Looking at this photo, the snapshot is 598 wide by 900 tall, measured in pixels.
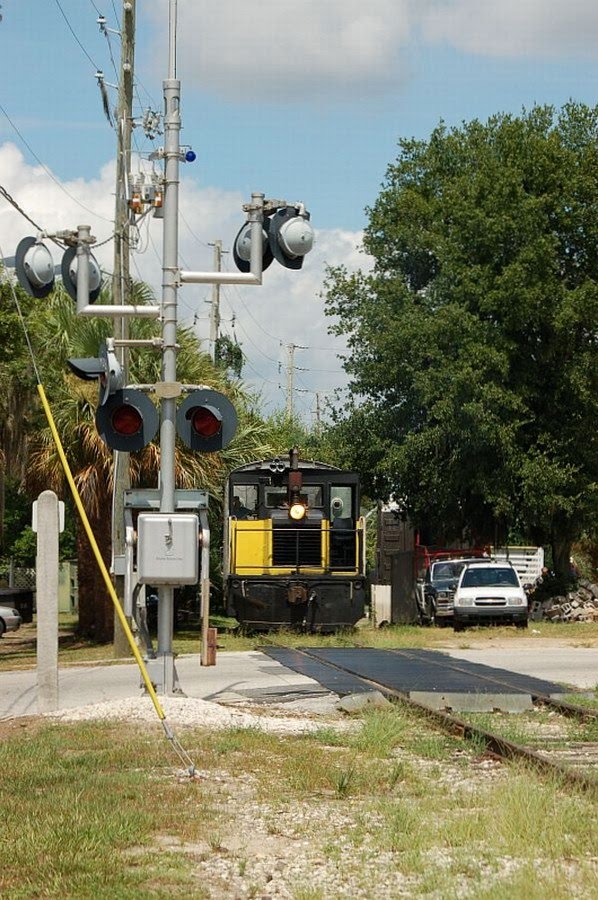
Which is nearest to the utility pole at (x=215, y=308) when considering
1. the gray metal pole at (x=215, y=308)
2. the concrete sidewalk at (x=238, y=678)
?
the gray metal pole at (x=215, y=308)

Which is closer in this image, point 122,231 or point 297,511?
point 122,231

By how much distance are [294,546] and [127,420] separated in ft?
52.0

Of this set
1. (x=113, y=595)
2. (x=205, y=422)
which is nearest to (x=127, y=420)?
(x=205, y=422)

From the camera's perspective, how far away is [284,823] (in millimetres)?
8648

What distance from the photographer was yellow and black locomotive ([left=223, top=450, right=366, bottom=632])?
29.5 meters

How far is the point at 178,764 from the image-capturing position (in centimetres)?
1070

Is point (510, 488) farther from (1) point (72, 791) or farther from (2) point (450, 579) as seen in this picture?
(1) point (72, 791)

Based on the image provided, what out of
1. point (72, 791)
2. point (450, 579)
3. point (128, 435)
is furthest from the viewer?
point (450, 579)

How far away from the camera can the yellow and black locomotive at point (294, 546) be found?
2953 cm

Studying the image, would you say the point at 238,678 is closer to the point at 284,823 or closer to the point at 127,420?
the point at 127,420

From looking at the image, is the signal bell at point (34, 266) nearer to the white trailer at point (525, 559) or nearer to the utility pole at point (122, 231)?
the utility pole at point (122, 231)

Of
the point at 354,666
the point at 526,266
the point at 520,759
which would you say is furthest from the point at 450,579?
the point at 520,759

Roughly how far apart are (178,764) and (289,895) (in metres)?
3.87

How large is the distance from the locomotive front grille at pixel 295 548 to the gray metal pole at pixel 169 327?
14.9 meters
